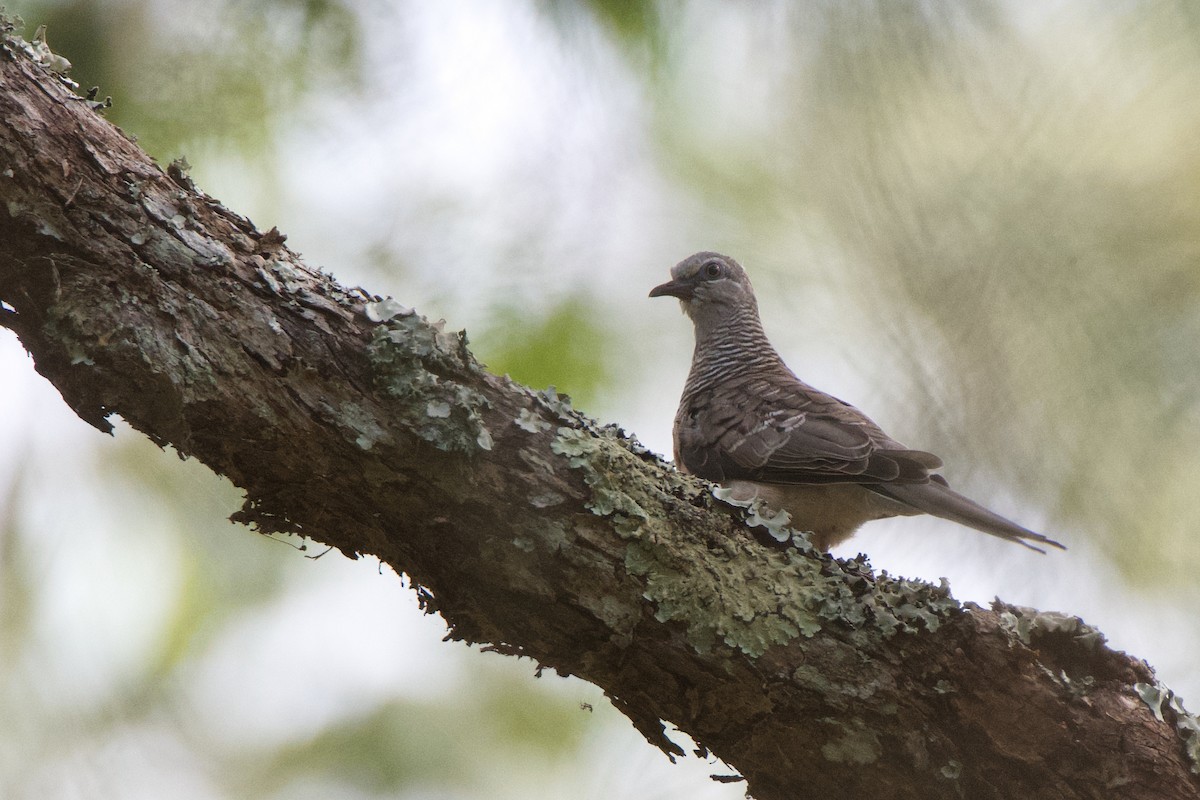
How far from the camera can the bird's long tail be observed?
2.93m

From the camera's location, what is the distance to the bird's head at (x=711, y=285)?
5535mm

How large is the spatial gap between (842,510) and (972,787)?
6.28ft

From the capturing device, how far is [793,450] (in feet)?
14.2

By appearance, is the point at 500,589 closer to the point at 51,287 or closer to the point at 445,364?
the point at 445,364

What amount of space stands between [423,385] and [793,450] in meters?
2.38

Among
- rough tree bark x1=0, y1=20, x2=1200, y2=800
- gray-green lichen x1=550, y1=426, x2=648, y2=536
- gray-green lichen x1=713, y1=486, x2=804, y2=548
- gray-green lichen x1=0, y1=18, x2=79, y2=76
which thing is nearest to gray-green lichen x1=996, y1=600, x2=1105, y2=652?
rough tree bark x1=0, y1=20, x2=1200, y2=800

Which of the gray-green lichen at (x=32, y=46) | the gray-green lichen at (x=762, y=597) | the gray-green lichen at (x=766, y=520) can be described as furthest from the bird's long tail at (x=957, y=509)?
the gray-green lichen at (x=32, y=46)

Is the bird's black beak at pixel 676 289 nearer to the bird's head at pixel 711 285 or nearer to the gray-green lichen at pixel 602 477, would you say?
the bird's head at pixel 711 285

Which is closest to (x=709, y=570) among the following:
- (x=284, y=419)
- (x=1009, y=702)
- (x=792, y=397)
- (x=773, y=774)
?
(x=773, y=774)

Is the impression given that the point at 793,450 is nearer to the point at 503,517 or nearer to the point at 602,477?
the point at 602,477

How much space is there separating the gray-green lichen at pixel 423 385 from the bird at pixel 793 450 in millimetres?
1603

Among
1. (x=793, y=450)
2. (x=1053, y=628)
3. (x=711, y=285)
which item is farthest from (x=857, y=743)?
(x=711, y=285)

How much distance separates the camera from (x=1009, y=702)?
95.0 inches

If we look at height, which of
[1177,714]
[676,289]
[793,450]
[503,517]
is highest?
[676,289]
